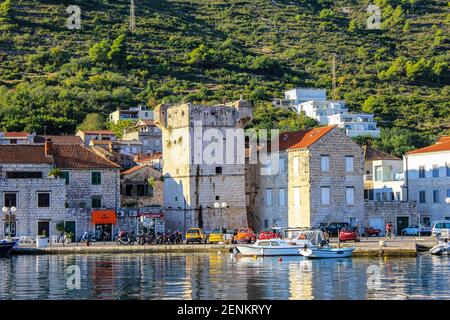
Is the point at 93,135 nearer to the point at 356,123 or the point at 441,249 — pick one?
the point at 356,123

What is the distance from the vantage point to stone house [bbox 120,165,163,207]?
76.7 meters

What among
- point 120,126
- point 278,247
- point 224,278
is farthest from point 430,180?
point 120,126

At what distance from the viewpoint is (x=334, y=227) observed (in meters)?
70.1

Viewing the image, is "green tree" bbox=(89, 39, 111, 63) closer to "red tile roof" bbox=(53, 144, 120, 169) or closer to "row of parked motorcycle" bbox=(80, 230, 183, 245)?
"red tile roof" bbox=(53, 144, 120, 169)

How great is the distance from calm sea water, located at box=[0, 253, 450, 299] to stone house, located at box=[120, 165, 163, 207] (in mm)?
17700

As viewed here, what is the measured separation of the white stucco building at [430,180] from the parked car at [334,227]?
10.7 meters

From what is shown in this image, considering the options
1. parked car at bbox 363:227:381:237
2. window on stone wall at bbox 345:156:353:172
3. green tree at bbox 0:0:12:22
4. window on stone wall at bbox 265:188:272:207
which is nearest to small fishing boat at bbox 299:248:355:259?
window on stone wall at bbox 345:156:353:172

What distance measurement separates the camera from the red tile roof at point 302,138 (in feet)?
234

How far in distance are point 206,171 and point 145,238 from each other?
27.4ft

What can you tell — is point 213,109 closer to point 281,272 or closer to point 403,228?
point 403,228

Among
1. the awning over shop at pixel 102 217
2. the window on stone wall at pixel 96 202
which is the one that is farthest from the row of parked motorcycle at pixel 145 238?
the window on stone wall at pixel 96 202

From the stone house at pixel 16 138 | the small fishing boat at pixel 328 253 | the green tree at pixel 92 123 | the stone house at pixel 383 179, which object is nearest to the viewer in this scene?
the small fishing boat at pixel 328 253

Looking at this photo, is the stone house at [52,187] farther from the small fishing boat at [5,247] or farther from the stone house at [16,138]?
the stone house at [16,138]
